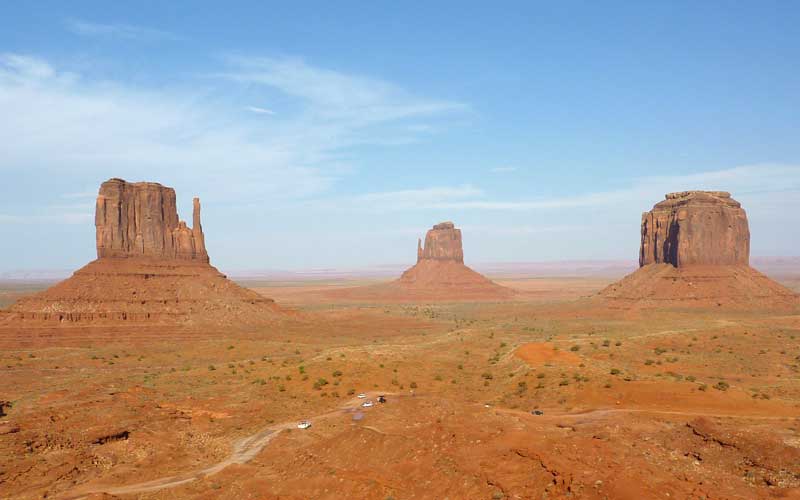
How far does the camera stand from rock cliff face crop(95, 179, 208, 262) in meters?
76.7

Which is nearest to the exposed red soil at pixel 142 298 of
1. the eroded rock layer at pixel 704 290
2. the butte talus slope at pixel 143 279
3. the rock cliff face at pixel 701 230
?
the butte talus slope at pixel 143 279

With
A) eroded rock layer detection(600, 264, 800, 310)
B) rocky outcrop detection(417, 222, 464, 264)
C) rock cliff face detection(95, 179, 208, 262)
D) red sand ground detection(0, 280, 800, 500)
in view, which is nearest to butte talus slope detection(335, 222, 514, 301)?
rocky outcrop detection(417, 222, 464, 264)

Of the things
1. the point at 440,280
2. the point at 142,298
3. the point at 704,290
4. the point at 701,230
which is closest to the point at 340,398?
the point at 142,298

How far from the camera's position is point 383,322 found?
3605 inches

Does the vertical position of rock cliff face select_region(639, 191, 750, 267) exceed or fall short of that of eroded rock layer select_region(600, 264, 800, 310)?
it exceeds it

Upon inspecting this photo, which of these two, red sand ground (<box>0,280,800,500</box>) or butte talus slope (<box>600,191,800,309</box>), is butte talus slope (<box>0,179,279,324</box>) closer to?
red sand ground (<box>0,280,800,500</box>)

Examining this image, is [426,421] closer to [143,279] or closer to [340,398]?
[340,398]

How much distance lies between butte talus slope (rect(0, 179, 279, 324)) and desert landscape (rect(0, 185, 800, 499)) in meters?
0.25

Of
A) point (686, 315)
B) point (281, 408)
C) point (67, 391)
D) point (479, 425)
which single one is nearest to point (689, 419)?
point (479, 425)

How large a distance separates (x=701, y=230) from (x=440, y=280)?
259 feet

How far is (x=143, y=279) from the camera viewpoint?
247 ft

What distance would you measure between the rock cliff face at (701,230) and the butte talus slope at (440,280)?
5588 cm

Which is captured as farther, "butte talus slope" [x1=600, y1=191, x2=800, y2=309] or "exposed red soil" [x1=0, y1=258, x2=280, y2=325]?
"butte talus slope" [x1=600, y1=191, x2=800, y2=309]

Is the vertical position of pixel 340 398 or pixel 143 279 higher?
pixel 143 279
